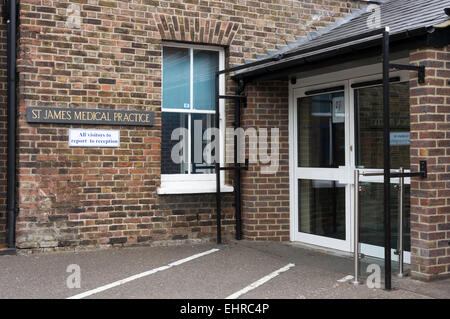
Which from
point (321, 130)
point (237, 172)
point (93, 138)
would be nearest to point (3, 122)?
point (93, 138)

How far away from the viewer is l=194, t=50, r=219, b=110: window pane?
7.68m

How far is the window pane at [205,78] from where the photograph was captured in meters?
7.68

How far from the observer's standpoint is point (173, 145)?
7.53 m

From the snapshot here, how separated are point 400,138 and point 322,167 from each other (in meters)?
1.42

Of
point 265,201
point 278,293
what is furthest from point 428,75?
point 265,201

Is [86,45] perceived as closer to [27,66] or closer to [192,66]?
[27,66]

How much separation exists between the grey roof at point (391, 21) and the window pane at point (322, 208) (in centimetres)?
190

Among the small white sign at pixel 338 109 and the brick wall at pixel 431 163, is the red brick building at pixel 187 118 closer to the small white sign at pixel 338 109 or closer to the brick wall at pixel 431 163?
the small white sign at pixel 338 109

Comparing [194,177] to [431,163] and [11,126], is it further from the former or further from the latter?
[431,163]

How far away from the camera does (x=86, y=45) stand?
6.89 meters

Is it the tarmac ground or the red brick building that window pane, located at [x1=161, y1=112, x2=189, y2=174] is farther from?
the tarmac ground

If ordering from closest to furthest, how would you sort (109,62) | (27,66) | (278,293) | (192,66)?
(278,293), (27,66), (109,62), (192,66)

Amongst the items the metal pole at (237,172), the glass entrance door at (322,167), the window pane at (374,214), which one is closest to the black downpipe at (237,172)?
the metal pole at (237,172)

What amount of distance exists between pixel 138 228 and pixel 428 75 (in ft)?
13.9
